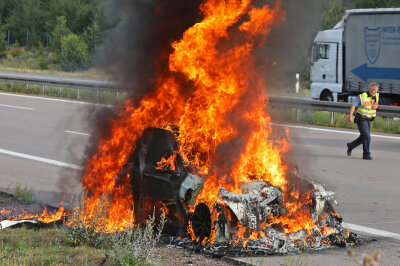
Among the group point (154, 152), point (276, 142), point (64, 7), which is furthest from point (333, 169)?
point (64, 7)

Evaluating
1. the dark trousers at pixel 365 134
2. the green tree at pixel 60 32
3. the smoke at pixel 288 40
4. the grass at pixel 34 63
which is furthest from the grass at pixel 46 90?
the green tree at pixel 60 32

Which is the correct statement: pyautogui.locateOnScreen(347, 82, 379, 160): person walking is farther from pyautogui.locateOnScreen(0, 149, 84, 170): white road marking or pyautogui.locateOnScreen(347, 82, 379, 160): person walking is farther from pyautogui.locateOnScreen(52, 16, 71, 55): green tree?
pyautogui.locateOnScreen(52, 16, 71, 55): green tree

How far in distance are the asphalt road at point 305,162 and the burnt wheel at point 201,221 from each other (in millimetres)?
2097

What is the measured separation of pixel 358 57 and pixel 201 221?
932 inches

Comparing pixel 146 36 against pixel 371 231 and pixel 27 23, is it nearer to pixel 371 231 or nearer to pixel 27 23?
pixel 371 231

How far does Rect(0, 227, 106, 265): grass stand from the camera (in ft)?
23.2

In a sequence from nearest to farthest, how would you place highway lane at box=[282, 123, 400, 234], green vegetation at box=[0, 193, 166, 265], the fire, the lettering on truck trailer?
green vegetation at box=[0, 193, 166, 265] < the fire < highway lane at box=[282, 123, 400, 234] < the lettering on truck trailer

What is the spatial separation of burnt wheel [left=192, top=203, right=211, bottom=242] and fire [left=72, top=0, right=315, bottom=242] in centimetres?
12

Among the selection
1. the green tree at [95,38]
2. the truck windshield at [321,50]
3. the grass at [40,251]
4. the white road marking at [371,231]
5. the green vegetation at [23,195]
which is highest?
the green tree at [95,38]

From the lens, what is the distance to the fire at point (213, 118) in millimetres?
8148

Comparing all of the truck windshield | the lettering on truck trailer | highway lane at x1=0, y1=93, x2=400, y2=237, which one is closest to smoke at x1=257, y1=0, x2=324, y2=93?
highway lane at x1=0, y1=93, x2=400, y2=237

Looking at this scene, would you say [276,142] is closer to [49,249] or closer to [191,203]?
[191,203]

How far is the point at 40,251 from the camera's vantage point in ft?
24.6

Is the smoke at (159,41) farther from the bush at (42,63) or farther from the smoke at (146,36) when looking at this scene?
the bush at (42,63)
